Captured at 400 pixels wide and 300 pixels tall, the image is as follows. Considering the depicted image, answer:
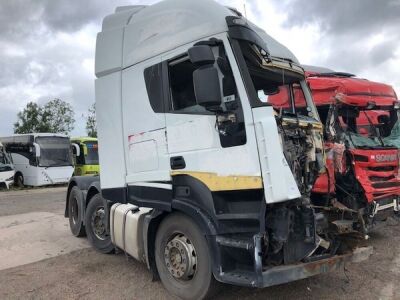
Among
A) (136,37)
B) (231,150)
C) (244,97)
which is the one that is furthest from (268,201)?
(136,37)

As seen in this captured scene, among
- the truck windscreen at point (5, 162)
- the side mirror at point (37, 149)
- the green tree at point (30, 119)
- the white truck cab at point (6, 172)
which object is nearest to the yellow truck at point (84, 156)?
the side mirror at point (37, 149)

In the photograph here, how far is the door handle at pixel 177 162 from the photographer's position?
195 inches

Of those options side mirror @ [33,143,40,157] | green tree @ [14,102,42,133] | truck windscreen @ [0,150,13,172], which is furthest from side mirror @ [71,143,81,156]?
green tree @ [14,102,42,133]

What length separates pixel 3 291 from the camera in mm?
5637

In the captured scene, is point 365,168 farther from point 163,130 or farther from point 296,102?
point 163,130

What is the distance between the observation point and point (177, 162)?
16.4ft

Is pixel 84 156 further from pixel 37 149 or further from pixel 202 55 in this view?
pixel 202 55

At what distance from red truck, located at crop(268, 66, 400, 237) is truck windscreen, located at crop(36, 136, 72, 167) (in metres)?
18.4

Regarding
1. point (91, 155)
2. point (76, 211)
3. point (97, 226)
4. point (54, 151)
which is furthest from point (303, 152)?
point (91, 155)

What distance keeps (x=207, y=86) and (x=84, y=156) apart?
24.1 meters

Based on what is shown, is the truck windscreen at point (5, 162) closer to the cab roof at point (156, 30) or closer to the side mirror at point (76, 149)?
the side mirror at point (76, 149)

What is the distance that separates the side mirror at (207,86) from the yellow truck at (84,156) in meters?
23.4

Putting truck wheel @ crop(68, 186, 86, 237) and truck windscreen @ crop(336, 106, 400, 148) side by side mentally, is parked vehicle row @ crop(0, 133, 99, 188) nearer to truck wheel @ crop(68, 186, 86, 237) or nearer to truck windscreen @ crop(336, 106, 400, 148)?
truck wheel @ crop(68, 186, 86, 237)

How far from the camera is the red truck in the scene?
779 centimetres
